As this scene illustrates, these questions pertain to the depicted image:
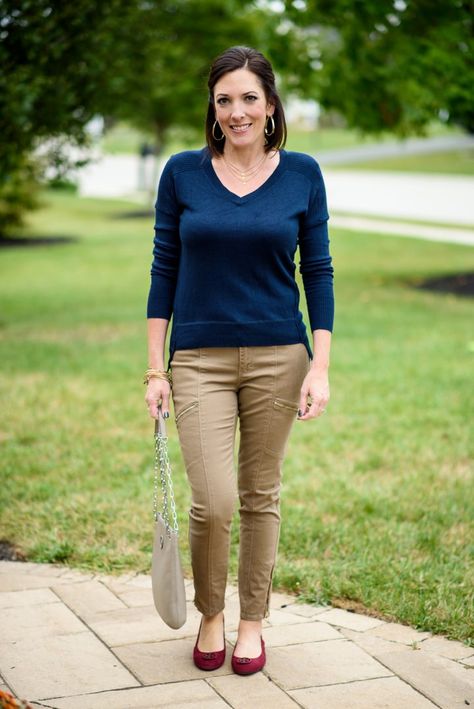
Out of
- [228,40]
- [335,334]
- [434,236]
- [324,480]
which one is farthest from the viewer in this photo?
[228,40]

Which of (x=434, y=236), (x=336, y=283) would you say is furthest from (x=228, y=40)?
Answer: (x=336, y=283)

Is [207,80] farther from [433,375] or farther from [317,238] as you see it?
[433,375]

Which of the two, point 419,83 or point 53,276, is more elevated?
point 419,83

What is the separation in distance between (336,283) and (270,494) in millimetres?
11267

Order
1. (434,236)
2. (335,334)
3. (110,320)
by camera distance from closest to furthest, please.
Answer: (335,334) → (110,320) → (434,236)

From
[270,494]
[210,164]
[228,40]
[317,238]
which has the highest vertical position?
[228,40]

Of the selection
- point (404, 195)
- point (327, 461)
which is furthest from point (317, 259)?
point (404, 195)

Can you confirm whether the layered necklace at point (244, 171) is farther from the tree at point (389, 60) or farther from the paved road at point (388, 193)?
the paved road at point (388, 193)

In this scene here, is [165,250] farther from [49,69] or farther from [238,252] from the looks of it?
[49,69]

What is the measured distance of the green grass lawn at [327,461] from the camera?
14.6ft

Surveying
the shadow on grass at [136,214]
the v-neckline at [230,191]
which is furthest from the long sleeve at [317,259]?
the shadow on grass at [136,214]

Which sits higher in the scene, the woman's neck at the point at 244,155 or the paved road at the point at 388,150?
the paved road at the point at 388,150

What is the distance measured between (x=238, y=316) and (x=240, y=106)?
674mm

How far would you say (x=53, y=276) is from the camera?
16859mm
